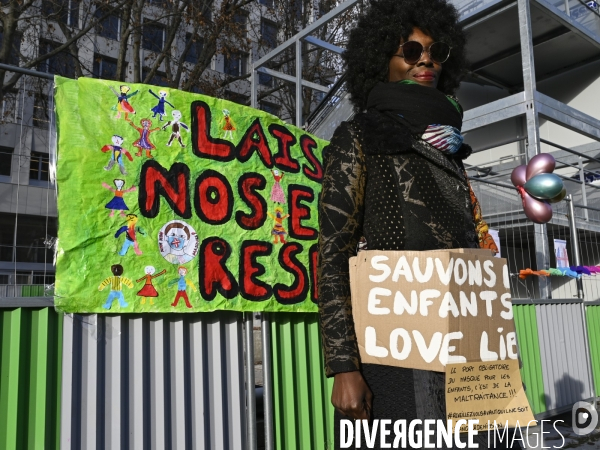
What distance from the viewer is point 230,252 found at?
334cm

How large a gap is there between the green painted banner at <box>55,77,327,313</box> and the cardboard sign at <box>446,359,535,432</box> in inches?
74.8

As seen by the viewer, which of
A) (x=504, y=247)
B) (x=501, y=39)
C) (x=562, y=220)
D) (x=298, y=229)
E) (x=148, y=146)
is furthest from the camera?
(x=501, y=39)

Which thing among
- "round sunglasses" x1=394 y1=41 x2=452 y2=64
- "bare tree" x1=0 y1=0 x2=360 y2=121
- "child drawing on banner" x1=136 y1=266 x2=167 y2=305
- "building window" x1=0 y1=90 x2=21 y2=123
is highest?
"bare tree" x1=0 y1=0 x2=360 y2=121

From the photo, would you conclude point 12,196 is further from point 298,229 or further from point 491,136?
point 491,136

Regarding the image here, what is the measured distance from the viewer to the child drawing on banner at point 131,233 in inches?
116

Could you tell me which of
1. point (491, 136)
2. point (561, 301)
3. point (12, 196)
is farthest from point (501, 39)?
point (12, 196)

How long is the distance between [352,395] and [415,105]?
952 millimetres

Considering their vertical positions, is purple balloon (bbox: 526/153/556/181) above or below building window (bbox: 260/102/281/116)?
below

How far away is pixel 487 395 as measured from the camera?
1569mm

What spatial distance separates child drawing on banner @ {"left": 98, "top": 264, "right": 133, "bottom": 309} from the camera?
285 centimetres

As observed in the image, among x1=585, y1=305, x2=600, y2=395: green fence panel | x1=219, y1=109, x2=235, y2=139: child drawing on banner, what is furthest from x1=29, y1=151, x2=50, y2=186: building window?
x1=585, y1=305, x2=600, y2=395: green fence panel

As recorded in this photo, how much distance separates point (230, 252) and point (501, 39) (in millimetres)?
10533

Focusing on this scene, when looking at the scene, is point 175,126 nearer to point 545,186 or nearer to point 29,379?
point 29,379

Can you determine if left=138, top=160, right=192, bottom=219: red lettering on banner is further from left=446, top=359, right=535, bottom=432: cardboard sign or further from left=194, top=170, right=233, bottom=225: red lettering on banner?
left=446, top=359, right=535, bottom=432: cardboard sign
